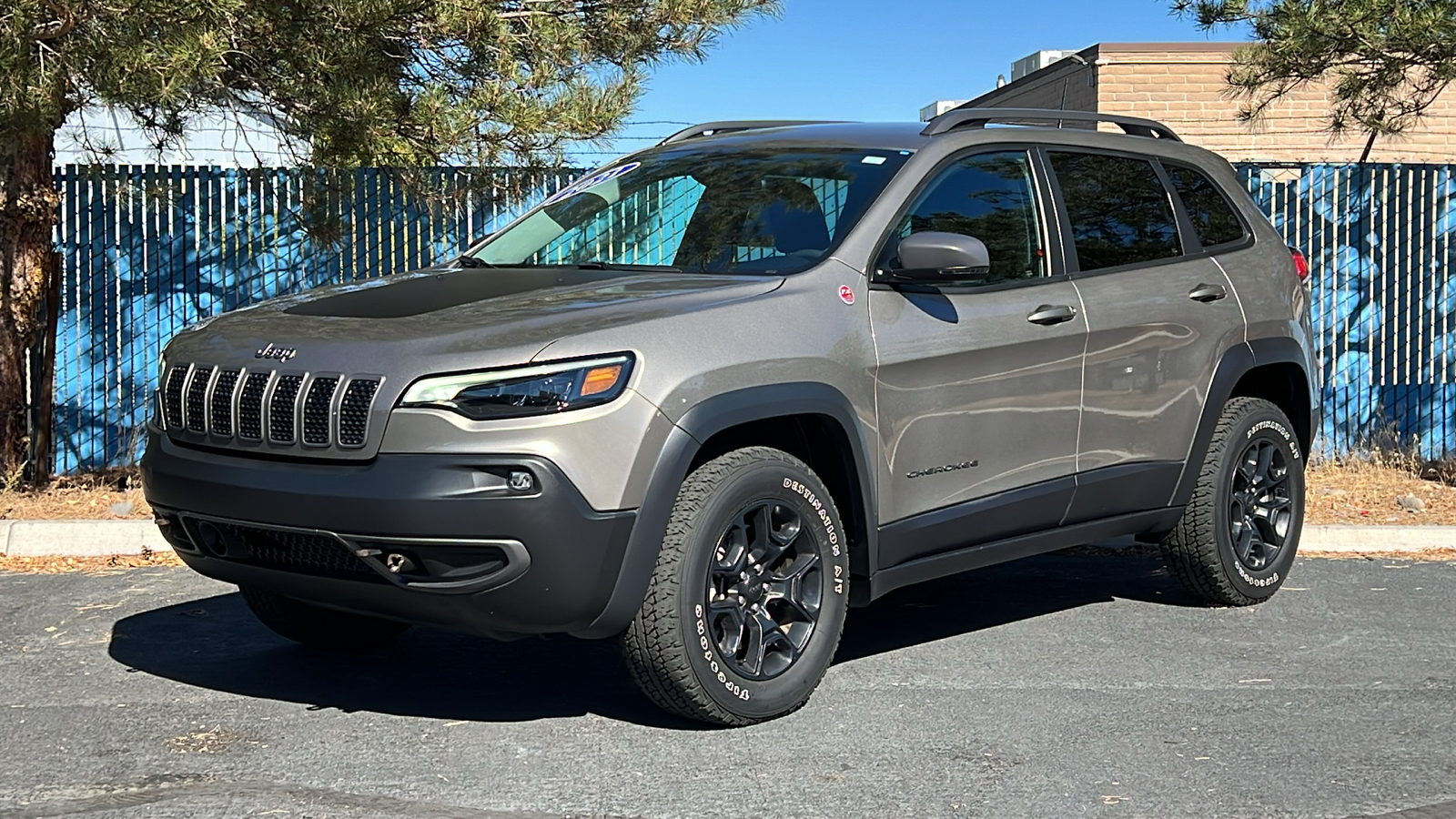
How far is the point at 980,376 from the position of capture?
5562mm

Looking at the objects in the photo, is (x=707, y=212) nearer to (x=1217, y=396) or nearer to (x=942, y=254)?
(x=942, y=254)

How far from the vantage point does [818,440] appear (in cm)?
527

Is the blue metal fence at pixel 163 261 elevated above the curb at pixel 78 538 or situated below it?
above

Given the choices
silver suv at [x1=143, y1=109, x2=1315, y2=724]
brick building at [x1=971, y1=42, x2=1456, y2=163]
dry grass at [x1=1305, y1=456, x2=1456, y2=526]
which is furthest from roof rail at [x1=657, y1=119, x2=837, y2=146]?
brick building at [x1=971, y1=42, x2=1456, y2=163]

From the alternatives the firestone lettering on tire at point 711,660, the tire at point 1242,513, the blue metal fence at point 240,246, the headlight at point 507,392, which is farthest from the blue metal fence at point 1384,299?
the headlight at point 507,392

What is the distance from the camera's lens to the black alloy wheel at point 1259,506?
22.6 ft

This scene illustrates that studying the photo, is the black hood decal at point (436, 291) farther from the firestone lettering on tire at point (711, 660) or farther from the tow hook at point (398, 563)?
the firestone lettering on tire at point (711, 660)

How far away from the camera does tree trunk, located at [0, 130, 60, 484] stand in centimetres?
937

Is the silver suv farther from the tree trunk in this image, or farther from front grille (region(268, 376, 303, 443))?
the tree trunk

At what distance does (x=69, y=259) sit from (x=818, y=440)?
7.32 metres

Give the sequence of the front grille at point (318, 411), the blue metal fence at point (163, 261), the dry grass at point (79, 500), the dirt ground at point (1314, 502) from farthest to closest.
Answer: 1. the blue metal fence at point (163, 261)
2. the dry grass at point (79, 500)
3. the dirt ground at point (1314, 502)
4. the front grille at point (318, 411)

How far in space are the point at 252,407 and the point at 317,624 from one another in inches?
52.9

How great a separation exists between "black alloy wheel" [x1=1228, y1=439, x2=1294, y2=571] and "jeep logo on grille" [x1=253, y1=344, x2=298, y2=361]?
12.9ft

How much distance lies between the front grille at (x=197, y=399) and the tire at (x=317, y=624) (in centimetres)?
85
